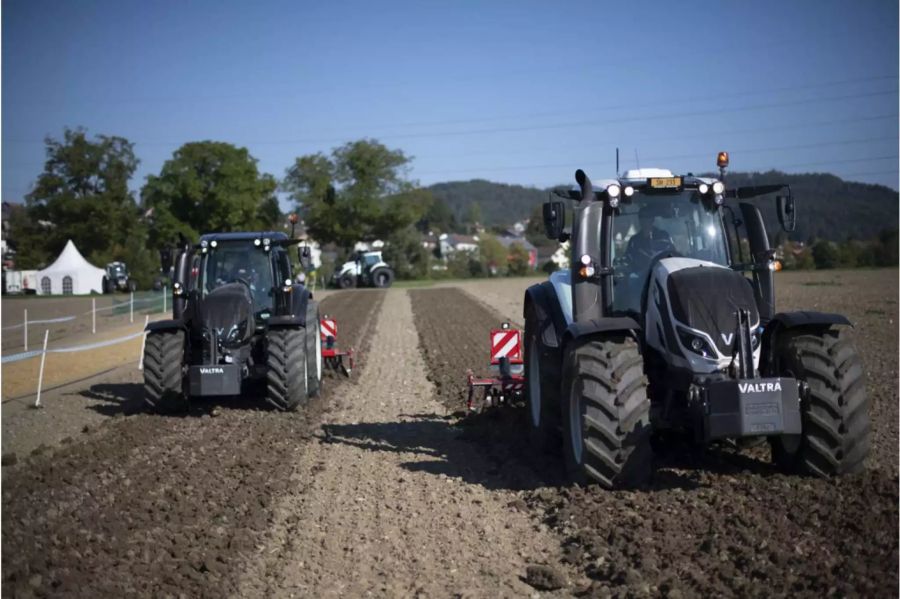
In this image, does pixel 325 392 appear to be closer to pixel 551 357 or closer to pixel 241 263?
pixel 241 263

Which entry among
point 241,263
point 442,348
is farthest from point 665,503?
point 442,348

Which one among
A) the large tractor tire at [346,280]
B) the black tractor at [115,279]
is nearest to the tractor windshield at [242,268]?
the large tractor tire at [346,280]

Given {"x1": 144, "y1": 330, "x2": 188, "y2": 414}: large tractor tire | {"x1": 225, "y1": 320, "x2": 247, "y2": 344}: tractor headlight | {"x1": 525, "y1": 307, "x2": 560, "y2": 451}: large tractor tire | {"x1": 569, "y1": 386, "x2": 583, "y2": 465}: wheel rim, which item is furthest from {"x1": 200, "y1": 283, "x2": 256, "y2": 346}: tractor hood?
{"x1": 569, "y1": 386, "x2": 583, "y2": 465}: wheel rim

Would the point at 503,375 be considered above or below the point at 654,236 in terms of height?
below

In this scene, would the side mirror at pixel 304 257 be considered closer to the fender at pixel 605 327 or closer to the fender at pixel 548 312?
the fender at pixel 548 312

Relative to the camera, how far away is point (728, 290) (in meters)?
6.98

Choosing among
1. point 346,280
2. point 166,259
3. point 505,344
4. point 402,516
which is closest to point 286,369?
point 166,259

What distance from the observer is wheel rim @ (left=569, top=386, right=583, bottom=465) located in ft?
23.7

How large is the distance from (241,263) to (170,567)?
7425 millimetres

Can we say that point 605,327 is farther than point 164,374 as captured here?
No

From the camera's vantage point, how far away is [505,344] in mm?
11156

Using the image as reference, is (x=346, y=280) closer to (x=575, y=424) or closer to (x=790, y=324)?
(x=575, y=424)

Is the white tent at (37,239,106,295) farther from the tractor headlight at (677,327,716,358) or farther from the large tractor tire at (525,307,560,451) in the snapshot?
the tractor headlight at (677,327,716,358)

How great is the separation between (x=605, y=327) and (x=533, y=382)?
2531mm
